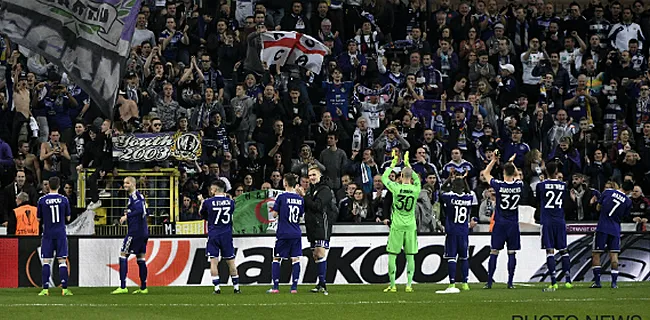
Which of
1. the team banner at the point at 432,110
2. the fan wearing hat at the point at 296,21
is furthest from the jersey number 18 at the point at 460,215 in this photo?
the fan wearing hat at the point at 296,21

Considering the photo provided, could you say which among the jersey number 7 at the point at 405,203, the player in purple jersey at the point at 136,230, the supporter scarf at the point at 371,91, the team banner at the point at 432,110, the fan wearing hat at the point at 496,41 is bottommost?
the player in purple jersey at the point at 136,230

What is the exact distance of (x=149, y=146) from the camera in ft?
76.1

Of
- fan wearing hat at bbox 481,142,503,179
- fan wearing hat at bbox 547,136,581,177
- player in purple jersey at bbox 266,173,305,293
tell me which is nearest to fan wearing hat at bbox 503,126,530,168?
fan wearing hat at bbox 481,142,503,179

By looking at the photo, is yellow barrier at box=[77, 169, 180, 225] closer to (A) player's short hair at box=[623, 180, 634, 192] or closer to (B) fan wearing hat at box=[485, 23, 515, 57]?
(B) fan wearing hat at box=[485, 23, 515, 57]

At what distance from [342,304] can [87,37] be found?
224 inches

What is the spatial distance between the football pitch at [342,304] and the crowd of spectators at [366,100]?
439 centimetres

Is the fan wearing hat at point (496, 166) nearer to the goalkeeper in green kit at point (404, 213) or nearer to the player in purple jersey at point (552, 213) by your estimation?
the player in purple jersey at point (552, 213)

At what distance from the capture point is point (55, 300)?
18.4 m

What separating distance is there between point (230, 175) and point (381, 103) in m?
4.30

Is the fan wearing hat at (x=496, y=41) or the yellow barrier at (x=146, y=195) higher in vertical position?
the fan wearing hat at (x=496, y=41)

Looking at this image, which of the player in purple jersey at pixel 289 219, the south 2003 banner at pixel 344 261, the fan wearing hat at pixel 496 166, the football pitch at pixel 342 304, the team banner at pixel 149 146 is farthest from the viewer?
the fan wearing hat at pixel 496 166

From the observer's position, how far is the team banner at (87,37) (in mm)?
17312

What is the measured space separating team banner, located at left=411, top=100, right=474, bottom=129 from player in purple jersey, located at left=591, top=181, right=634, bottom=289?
21.9 ft

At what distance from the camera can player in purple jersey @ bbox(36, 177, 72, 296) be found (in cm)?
1948
